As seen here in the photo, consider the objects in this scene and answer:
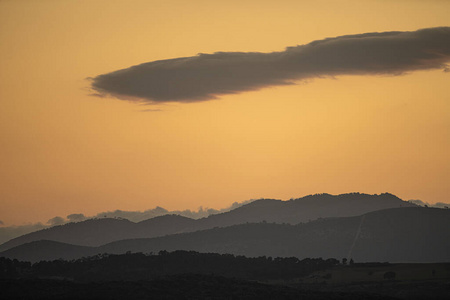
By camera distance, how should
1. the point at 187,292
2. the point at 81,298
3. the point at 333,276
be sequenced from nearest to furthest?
the point at 81,298, the point at 187,292, the point at 333,276

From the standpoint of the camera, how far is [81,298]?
14062cm

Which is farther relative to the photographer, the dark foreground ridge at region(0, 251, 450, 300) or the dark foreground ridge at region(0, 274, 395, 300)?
the dark foreground ridge at region(0, 251, 450, 300)

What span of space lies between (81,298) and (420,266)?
3253 inches

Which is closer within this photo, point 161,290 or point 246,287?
point 161,290

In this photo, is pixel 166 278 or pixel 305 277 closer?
pixel 166 278

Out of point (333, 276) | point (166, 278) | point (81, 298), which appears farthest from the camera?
point (333, 276)

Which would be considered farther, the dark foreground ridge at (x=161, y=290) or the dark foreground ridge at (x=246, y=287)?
the dark foreground ridge at (x=246, y=287)

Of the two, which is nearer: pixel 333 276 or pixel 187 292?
pixel 187 292

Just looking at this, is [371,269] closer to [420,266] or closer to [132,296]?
[420,266]

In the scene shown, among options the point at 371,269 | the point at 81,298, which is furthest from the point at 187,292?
the point at 371,269

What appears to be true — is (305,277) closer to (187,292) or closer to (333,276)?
(333,276)

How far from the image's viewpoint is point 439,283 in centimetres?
16412

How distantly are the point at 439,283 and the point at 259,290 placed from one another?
3534cm

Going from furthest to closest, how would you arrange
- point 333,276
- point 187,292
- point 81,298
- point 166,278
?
point 333,276 → point 166,278 → point 187,292 → point 81,298
